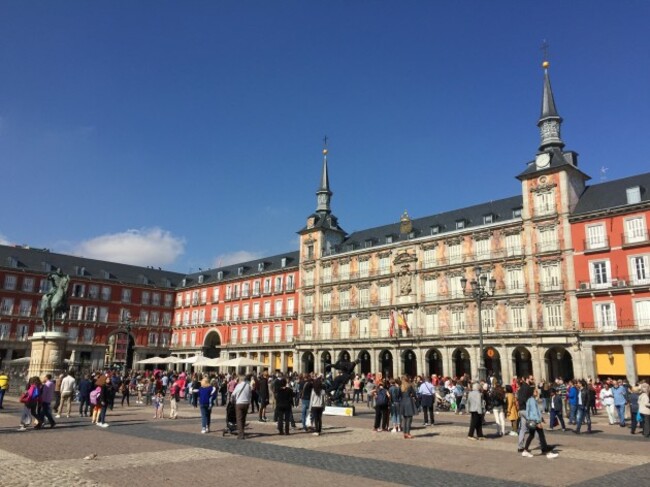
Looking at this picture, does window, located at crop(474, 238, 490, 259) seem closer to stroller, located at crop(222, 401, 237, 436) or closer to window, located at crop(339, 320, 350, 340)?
window, located at crop(339, 320, 350, 340)

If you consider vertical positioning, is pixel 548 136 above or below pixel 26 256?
above

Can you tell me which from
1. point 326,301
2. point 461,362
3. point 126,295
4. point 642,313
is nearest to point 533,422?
point 642,313

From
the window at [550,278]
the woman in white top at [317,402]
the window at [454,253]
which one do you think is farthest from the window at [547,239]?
the woman in white top at [317,402]

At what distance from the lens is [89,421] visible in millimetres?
17953

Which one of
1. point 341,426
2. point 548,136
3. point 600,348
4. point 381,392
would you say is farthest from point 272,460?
point 548,136

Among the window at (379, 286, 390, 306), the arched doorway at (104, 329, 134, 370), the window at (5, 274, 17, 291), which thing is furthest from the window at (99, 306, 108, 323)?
the window at (379, 286, 390, 306)

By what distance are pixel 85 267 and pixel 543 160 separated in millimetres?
56107

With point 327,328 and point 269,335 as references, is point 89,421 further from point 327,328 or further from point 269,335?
point 269,335

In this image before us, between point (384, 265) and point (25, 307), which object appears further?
point (25, 307)

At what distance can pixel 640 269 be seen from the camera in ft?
117

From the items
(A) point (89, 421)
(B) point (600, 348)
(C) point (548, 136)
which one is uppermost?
(C) point (548, 136)

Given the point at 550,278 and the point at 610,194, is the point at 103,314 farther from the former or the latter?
the point at 610,194

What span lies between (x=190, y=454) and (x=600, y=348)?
1331 inches

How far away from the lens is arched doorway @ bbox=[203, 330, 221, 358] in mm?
68769
